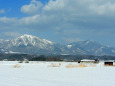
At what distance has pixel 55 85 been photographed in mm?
10461

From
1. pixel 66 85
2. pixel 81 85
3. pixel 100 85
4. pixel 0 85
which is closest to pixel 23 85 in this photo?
pixel 0 85

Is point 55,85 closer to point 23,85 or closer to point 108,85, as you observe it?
point 23,85

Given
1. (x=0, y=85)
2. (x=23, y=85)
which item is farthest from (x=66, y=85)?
(x=0, y=85)

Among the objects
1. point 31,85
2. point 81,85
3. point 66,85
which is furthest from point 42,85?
point 81,85

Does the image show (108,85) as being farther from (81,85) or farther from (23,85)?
(23,85)

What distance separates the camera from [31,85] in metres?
10.3

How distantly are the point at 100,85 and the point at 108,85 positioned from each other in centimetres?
40

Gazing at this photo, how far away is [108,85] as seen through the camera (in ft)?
34.9

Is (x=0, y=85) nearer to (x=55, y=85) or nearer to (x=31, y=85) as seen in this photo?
(x=31, y=85)

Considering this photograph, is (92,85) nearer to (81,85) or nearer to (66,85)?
(81,85)

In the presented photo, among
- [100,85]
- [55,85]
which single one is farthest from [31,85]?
[100,85]

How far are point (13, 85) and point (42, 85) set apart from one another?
4.59ft

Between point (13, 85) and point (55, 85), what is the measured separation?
6.71 feet

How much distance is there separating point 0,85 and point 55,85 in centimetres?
266
